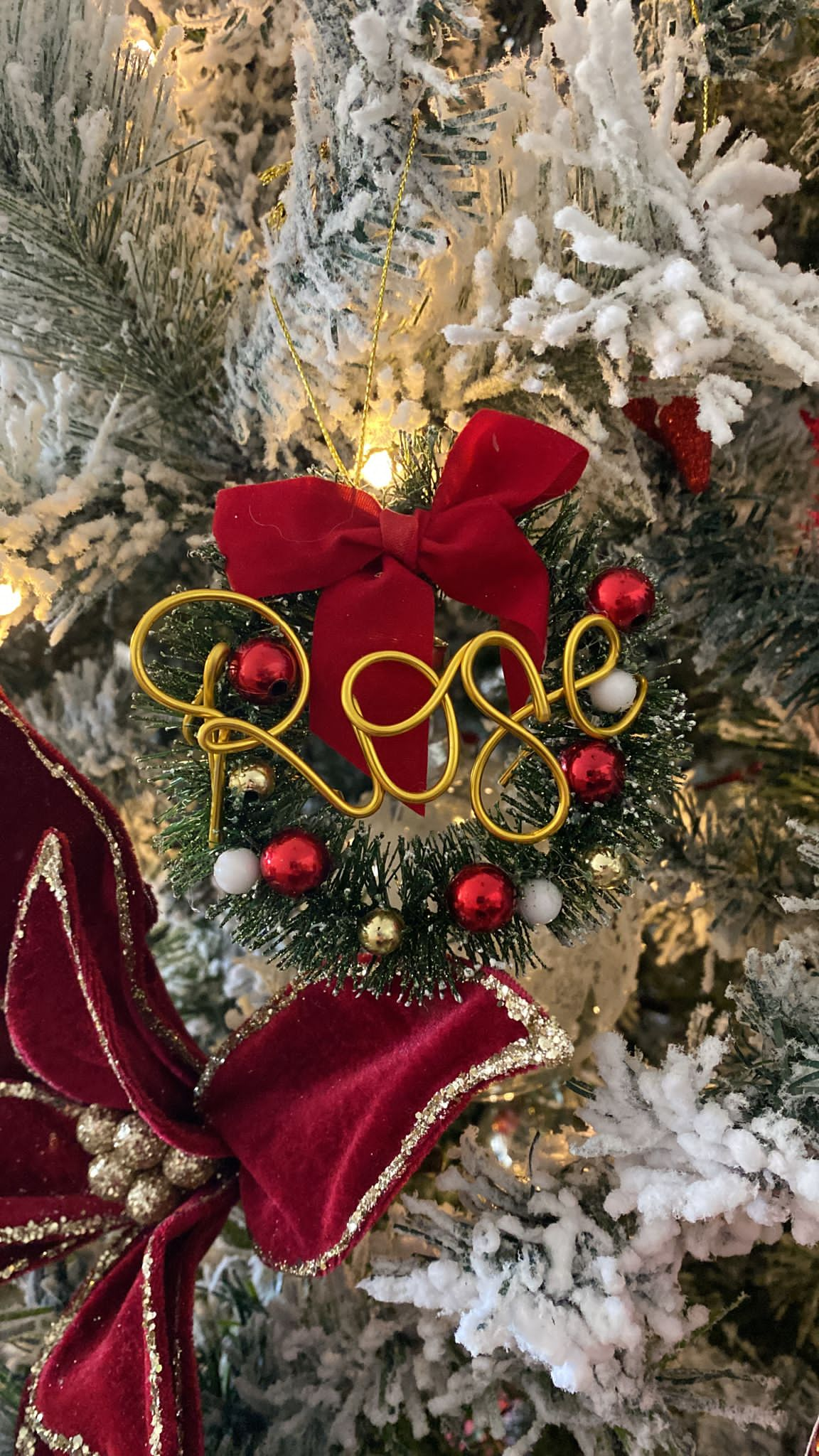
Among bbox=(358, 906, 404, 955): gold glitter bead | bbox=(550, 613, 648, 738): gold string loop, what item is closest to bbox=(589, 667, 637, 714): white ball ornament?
bbox=(550, 613, 648, 738): gold string loop

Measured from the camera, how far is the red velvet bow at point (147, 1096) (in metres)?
0.38

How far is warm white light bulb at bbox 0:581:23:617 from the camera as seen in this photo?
1.46 ft

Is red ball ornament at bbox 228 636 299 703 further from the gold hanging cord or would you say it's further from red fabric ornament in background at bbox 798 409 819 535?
red fabric ornament in background at bbox 798 409 819 535

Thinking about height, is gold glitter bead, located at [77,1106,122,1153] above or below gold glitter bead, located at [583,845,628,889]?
below

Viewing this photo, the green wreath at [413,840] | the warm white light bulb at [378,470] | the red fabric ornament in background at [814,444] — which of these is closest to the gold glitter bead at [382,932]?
the green wreath at [413,840]

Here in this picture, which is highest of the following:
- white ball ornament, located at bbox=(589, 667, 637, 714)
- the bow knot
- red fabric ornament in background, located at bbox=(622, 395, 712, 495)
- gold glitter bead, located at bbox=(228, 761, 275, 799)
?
red fabric ornament in background, located at bbox=(622, 395, 712, 495)

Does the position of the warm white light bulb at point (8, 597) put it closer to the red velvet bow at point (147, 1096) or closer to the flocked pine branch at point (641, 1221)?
the red velvet bow at point (147, 1096)

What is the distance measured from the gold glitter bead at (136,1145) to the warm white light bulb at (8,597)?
26 cm

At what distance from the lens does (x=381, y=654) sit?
345mm

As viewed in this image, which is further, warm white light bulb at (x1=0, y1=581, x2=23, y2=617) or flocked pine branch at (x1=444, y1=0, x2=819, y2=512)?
warm white light bulb at (x1=0, y1=581, x2=23, y2=617)

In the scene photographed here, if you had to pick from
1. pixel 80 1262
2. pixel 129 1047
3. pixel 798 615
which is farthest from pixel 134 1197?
pixel 798 615

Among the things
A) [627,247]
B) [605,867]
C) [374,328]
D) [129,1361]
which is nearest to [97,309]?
[374,328]

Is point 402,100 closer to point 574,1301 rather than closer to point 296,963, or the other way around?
point 296,963

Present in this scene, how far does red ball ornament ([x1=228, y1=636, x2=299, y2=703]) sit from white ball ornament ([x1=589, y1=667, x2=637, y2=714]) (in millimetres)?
120
